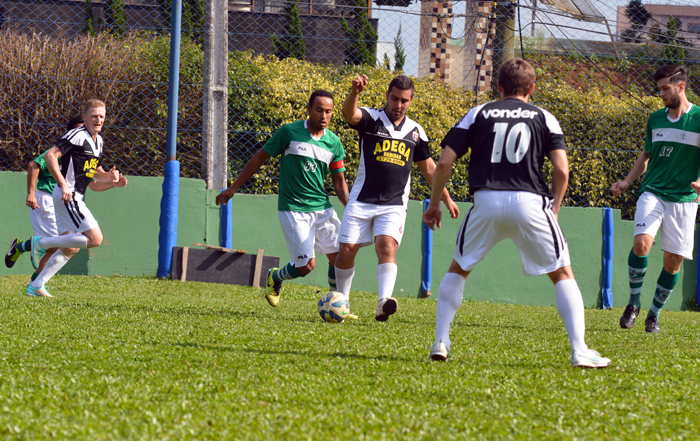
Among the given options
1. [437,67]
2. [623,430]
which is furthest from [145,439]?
[437,67]

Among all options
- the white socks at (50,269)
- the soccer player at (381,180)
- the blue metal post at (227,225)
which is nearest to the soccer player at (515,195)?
the soccer player at (381,180)

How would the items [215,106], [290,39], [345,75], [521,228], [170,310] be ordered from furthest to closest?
[290,39] → [345,75] → [215,106] → [170,310] → [521,228]

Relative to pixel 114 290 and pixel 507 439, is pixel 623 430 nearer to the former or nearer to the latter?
pixel 507 439

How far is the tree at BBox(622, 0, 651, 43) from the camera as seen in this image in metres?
10.9

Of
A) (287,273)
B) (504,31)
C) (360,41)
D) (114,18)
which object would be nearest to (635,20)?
(504,31)

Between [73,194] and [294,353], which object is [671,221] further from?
[73,194]

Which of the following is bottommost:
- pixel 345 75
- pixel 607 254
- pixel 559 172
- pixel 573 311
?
pixel 607 254

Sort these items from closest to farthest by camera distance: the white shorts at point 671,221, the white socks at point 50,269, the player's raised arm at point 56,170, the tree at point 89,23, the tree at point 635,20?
the white shorts at point 671,221 → the player's raised arm at point 56,170 → the white socks at point 50,269 → the tree at point 635,20 → the tree at point 89,23

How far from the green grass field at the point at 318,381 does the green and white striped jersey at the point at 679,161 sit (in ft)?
4.05

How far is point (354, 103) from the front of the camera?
16.3ft

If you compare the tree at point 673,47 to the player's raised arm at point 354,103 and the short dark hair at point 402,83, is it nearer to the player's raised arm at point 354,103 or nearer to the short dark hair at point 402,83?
the short dark hair at point 402,83

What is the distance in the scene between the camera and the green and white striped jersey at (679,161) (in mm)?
5590

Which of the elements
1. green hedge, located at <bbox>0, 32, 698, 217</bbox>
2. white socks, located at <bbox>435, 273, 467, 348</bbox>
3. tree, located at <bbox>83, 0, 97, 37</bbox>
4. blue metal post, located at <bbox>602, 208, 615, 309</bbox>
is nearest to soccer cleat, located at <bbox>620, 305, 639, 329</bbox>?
white socks, located at <bbox>435, 273, 467, 348</bbox>

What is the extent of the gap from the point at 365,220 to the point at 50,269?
11.4 feet
